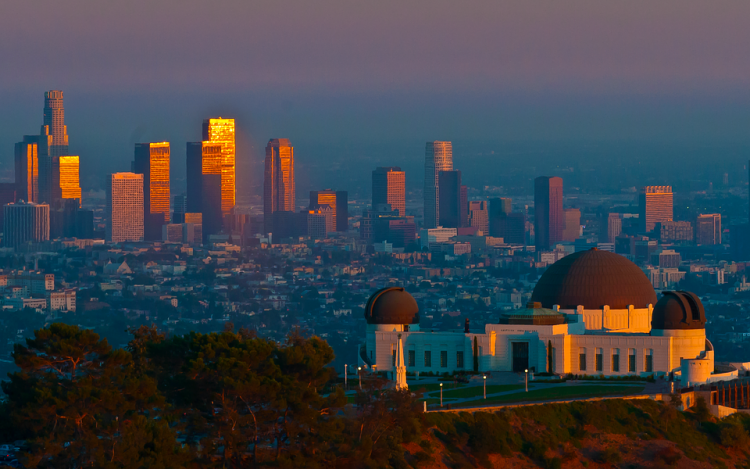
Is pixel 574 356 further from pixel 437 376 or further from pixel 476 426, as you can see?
pixel 476 426

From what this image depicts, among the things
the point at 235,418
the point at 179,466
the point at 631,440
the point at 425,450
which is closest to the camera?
the point at 179,466

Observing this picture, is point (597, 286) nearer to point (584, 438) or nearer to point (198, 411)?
point (584, 438)

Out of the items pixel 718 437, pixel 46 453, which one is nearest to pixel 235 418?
pixel 46 453

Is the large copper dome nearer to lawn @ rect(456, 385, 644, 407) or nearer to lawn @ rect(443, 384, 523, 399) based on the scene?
lawn @ rect(443, 384, 523, 399)

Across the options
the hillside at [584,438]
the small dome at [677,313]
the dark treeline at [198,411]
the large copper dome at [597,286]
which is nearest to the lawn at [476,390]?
the hillside at [584,438]

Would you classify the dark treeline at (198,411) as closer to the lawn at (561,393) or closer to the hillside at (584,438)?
the hillside at (584,438)

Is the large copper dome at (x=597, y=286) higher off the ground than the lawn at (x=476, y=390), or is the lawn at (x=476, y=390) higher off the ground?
the large copper dome at (x=597, y=286)
